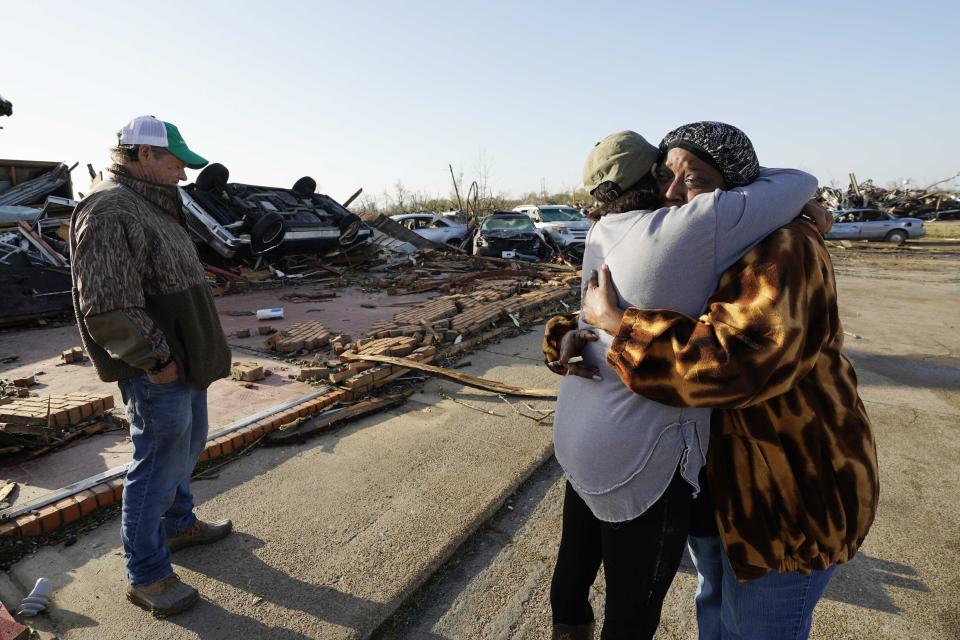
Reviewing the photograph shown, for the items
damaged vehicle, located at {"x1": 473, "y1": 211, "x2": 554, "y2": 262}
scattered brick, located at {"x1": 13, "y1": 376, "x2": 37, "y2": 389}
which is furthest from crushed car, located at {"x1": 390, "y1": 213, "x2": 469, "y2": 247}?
scattered brick, located at {"x1": 13, "y1": 376, "x2": 37, "y2": 389}

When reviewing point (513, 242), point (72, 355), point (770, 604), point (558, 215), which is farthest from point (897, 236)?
point (72, 355)

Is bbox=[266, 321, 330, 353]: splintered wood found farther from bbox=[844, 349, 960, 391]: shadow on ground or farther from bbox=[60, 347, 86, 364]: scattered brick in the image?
bbox=[844, 349, 960, 391]: shadow on ground

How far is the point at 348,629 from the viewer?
2.24m

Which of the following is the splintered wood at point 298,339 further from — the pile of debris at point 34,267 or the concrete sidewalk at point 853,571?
the concrete sidewalk at point 853,571

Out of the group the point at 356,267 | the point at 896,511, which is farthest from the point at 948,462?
the point at 356,267

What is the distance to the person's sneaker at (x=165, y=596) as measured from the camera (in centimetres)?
230

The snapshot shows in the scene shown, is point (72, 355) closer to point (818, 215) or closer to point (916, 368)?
point (818, 215)

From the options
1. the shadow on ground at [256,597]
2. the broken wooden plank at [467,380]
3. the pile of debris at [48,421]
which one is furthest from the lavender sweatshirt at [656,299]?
the pile of debris at [48,421]

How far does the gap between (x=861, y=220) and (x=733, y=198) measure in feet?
93.4

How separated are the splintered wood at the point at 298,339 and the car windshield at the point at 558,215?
41.7 ft

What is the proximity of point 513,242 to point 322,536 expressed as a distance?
43.8ft

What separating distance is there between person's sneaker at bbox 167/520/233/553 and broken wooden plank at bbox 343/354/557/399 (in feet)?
8.60

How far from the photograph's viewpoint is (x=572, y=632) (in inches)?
66.7

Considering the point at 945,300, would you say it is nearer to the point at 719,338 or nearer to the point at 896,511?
the point at 896,511
